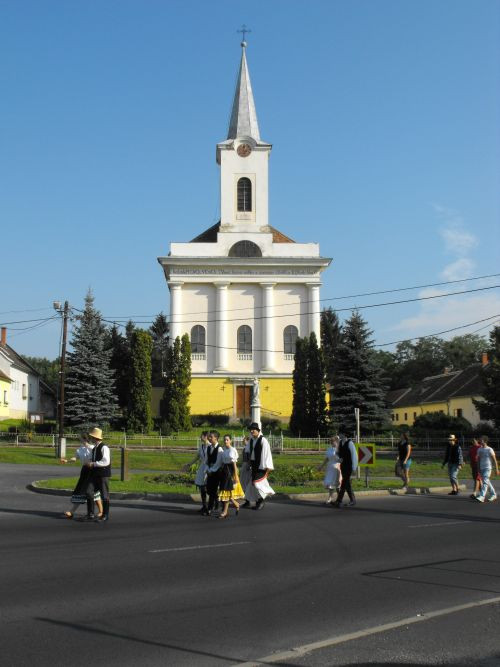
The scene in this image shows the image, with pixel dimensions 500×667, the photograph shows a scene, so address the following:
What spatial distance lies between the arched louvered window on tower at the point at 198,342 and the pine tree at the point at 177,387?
12.7ft

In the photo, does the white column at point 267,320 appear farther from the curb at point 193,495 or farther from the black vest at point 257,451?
the black vest at point 257,451

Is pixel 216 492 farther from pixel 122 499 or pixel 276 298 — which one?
pixel 276 298

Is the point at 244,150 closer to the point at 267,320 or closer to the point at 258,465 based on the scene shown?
the point at 267,320

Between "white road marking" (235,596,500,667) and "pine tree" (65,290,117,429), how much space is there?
137ft

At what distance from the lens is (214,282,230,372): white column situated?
59.7 m

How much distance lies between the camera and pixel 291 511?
654 inches

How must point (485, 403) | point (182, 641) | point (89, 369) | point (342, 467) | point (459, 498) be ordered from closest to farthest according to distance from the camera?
point (182, 641)
point (342, 467)
point (459, 498)
point (485, 403)
point (89, 369)

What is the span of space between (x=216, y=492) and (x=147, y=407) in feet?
117

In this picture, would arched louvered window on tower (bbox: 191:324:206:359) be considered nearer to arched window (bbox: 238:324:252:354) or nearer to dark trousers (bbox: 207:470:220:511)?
arched window (bbox: 238:324:252:354)

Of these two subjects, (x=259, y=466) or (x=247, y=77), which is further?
(x=247, y=77)

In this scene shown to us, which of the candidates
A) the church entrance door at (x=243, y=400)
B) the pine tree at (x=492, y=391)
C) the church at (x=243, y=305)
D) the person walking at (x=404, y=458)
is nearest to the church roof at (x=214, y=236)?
the church at (x=243, y=305)

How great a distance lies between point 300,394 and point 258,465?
35.4 m

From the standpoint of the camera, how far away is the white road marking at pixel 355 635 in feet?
18.6

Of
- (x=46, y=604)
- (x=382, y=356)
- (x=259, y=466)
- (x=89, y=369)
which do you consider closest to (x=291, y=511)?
(x=259, y=466)
